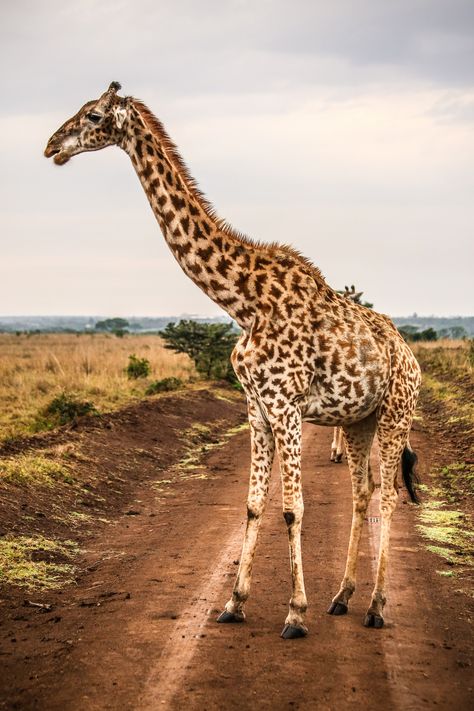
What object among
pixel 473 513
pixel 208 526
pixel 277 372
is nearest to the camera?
pixel 277 372

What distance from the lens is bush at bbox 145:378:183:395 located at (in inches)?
940

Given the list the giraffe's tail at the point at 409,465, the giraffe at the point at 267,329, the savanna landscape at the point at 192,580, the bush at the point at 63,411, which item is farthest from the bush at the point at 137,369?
the giraffe at the point at 267,329

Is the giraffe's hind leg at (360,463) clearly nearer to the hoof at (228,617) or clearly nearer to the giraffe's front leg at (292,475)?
the giraffe's front leg at (292,475)

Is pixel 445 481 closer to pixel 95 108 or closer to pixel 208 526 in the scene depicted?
pixel 208 526

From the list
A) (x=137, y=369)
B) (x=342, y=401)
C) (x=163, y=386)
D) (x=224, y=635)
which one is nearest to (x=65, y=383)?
(x=163, y=386)

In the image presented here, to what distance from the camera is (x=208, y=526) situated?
988 centimetres

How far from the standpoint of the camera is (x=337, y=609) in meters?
7.12

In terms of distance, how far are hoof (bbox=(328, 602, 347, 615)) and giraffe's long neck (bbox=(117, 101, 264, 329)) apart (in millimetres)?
2409

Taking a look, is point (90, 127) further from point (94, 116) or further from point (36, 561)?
point (36, 561)

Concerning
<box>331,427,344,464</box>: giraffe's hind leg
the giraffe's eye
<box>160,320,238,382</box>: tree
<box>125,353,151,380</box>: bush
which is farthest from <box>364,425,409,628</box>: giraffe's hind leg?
<box>160,320,238,382</box>: tree

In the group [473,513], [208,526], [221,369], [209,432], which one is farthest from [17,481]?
[221,369]

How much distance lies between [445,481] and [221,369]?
15.7 meters

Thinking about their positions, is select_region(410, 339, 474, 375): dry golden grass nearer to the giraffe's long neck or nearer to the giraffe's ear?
the giraffe's long neck

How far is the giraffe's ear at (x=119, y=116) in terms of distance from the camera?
286 inches
